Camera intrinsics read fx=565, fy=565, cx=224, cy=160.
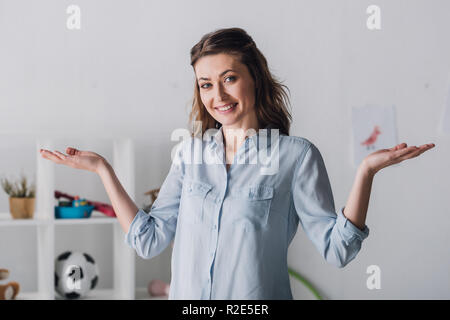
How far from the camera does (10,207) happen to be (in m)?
1.73

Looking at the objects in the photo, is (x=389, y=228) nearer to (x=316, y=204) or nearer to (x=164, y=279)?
(x=164, y=279)

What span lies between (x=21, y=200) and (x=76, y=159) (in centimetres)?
84

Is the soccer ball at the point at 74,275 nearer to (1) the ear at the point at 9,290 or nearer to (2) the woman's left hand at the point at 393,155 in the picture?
(1) the ear at the point at 9,290

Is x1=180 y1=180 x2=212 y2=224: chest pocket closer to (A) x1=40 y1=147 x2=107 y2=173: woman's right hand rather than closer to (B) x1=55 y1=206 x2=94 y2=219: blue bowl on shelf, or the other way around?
(A) x1=40 y1=147 x2=107 y2=173: woman's right hand

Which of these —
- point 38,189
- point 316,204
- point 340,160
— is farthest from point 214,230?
point 340,160

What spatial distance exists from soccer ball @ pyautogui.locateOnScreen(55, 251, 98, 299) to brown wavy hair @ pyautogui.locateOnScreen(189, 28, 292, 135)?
863 mm

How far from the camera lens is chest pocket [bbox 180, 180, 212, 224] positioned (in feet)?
3.28

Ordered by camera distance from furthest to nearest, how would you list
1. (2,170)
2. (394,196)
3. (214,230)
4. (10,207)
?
(394,196) < (2,170) < (10,207) < (214,230)

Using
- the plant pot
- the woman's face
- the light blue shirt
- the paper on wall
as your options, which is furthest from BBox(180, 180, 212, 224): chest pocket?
the paper on wall

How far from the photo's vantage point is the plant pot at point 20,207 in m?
1.72

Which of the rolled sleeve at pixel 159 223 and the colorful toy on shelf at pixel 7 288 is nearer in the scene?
the rolled sleeve at pixel 159 223

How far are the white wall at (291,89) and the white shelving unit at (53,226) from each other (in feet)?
0.39

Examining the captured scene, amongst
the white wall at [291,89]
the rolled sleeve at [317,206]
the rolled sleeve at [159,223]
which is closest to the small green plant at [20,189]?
the white wall at [291,89]
